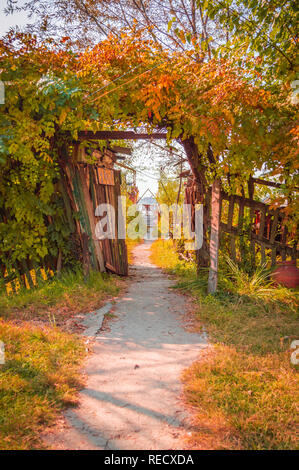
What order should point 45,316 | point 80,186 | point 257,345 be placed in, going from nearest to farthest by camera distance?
point 257,345
point 45,316
point 80,186

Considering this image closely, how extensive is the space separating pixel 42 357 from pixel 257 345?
7.22ft

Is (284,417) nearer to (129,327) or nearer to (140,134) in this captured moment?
(129,327)

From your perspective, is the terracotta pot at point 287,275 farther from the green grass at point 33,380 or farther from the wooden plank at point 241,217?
the green grass at point 33,380

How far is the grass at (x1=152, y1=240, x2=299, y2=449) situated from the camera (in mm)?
2119

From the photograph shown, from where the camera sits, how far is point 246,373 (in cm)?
286

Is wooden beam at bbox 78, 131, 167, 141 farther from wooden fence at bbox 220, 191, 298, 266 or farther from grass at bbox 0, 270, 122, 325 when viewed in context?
grass at bbox 0, 270, 122, 325

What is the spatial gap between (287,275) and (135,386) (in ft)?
11.7

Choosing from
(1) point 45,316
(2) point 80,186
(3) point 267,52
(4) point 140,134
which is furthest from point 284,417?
(2) point 80,186

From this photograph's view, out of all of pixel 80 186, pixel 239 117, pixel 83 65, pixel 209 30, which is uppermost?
pixel 209 30

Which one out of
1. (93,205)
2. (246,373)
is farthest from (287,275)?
(93,205)

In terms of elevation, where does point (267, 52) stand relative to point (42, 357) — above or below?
above

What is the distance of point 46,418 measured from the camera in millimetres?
2268

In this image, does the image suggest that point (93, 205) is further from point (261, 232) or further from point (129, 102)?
point (261, 232)

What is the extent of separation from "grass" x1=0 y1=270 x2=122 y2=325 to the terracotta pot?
278 cm
